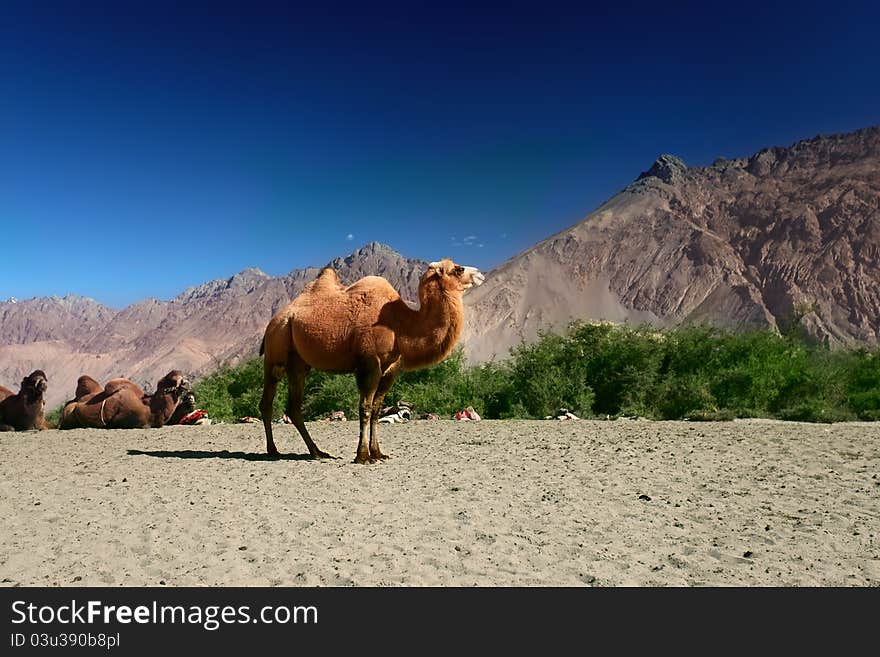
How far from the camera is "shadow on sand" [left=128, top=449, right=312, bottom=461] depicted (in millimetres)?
9477

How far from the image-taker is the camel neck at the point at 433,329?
28.7 ft

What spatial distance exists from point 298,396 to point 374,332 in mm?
2003

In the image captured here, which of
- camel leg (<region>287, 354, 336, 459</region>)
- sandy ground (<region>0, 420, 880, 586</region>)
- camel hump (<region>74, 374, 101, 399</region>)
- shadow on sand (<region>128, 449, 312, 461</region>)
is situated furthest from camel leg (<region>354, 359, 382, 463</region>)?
camel hump (<region>74, 374, 101, 399</region>)

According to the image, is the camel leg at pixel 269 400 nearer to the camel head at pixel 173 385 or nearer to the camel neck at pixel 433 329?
the camel neck at pixel 433 329

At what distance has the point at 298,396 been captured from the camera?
973 centimetres

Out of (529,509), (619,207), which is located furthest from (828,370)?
(619,207)

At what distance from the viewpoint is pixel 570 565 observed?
4.63m

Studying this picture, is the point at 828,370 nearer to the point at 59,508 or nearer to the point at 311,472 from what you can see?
the point at 311,472

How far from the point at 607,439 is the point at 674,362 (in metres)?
7.95

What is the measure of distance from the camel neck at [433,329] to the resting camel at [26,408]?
1031 cm

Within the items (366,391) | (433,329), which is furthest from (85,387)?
(433,329)

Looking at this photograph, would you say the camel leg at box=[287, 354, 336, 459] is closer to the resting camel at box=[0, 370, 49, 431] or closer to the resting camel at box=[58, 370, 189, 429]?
the resting camel at box=[58, 370, 189, 429]

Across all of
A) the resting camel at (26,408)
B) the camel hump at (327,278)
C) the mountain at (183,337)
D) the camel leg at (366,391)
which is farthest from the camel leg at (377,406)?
the mountain at (183,337)

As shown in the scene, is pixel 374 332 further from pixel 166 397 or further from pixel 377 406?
pixel 166 397
